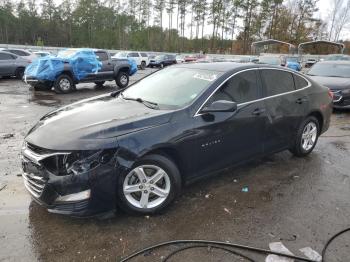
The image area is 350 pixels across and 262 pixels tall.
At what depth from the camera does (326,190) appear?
4.52m

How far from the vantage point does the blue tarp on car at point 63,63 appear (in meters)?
13.3

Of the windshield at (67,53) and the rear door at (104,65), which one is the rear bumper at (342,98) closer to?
the rear door at (104,65)

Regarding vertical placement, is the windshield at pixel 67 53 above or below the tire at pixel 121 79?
above

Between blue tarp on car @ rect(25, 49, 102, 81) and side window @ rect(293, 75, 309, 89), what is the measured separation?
10.4 m

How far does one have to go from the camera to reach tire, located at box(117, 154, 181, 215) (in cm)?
350

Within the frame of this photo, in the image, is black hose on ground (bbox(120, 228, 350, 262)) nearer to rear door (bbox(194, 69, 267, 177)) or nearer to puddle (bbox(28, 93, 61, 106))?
rear door (bbox(194, 69, 267, 177))

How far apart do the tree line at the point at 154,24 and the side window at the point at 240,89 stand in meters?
61.9

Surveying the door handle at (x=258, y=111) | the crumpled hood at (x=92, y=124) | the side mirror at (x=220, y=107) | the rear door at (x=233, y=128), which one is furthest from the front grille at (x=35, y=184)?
the door handle at (x=258, y=111)

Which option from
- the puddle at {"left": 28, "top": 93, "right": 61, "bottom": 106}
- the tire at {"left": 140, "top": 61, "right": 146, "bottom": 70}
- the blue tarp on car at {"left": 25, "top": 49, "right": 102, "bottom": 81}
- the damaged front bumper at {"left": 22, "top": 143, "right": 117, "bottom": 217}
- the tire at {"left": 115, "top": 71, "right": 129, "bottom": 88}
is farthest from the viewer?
the tire at {"left": 140, "top": 61, "right": 146, "bottom": 70}

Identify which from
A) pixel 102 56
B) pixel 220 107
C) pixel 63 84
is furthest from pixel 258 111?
pixel 102 56

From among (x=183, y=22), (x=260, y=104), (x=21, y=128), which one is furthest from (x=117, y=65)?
(x=183, y=22)

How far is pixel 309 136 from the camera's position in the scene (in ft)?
19.1

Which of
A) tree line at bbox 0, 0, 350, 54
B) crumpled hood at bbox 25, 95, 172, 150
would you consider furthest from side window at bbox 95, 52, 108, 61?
tree line at bbox 0, 0, 350, 54

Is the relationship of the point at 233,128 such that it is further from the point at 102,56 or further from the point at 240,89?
the point at 102,56
